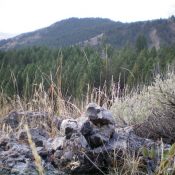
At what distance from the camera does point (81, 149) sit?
8.52 feet

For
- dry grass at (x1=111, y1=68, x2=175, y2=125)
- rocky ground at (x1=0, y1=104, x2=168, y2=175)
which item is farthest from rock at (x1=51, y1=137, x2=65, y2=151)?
dry grass at (x1=111, y1=68, x2=175, y2=125)

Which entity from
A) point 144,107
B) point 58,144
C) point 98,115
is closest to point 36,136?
point 58,144

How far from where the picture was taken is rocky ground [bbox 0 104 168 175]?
98.7 inches

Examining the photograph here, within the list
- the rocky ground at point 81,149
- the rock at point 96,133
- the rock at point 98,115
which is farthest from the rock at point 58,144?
the rock at point 98,115

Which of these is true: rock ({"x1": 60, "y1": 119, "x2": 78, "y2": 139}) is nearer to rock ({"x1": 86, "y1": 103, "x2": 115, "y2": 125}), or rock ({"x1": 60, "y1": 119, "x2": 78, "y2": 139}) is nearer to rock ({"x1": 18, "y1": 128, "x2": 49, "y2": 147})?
rock ({"x1": 86, "y1": 103, "x2": 115, "y2": 125})

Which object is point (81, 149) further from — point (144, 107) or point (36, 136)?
point (144, 107)

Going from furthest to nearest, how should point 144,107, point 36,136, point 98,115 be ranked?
point 144,107
point 36,136
point 98,115

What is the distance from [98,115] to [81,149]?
37 centimetres

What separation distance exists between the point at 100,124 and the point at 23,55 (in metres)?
73.9

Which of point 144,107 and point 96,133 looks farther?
point 144,107

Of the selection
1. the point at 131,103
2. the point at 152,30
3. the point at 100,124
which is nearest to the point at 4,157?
the point at 100,124

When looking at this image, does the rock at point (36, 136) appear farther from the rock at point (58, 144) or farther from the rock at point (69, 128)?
the rock at point (69, 128)

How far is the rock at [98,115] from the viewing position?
2.89 m

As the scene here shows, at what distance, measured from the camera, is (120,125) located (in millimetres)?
3781
